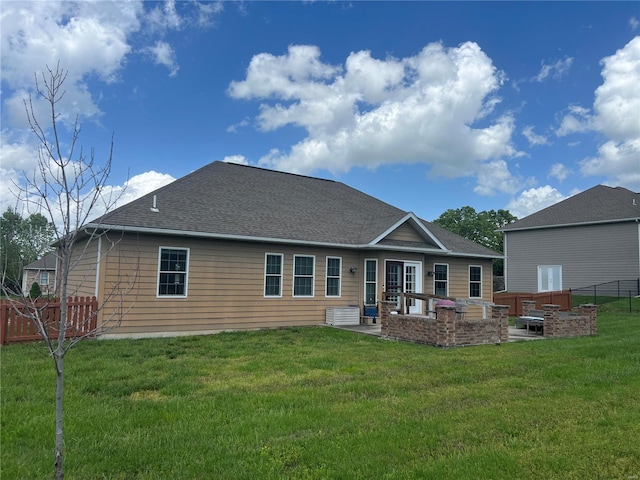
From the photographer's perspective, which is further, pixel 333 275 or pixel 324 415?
pixel 333 275

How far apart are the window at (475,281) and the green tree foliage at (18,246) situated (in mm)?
16984

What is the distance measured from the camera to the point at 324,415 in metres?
4.98

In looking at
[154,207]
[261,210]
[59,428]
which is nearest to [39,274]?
[59,428]

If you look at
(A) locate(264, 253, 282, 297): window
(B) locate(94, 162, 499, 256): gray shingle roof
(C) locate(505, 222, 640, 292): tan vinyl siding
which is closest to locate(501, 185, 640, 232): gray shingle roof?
(C) locate(505, 222, 640, 292): tan vinyl siding

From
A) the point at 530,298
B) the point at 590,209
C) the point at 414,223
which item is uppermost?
the point at 590,209

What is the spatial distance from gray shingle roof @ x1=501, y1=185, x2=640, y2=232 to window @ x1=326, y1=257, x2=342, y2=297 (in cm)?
1829

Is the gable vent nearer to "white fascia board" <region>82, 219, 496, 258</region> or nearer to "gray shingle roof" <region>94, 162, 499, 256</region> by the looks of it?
"gray shingle roof" <region>94, 162, 499, 256</region>

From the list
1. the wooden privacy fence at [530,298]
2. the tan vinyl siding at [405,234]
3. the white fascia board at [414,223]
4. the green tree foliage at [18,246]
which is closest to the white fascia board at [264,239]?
the white fascia board at [414,223]

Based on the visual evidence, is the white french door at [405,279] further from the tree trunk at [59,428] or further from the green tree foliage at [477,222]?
the green tree foliage at [477,222]

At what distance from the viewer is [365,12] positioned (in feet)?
46.8

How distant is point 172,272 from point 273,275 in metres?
3.17

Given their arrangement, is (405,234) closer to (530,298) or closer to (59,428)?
(530,298)

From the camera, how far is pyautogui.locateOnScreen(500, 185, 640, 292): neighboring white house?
23.9 meters

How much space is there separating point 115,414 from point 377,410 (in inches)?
121
